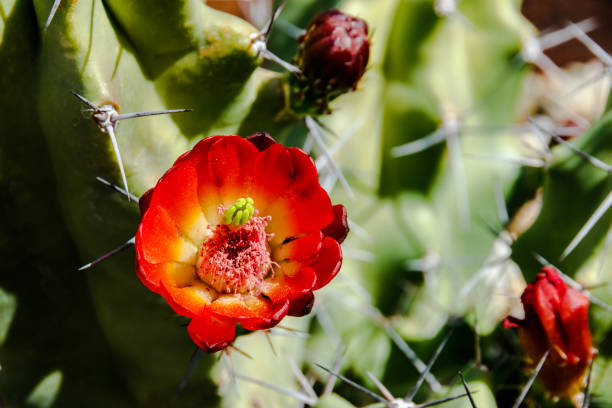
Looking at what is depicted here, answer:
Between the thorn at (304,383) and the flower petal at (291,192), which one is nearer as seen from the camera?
the flower petal at (291,192)

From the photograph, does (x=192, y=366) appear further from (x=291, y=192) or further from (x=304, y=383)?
(x=291, y=192)

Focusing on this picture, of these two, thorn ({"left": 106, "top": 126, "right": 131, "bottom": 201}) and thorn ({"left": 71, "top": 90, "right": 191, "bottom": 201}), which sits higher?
thorn ({"left": 71, "top": 90, "right": 191, "bottom": 201})

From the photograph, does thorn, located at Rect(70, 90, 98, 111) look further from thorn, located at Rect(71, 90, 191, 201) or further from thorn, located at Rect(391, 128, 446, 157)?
thorn, located at Rect(391, 128, 446, 157)

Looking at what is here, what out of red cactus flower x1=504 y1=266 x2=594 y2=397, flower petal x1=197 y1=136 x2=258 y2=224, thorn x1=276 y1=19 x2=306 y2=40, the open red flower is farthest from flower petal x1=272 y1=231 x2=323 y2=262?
thorn x1=276 y1=19 x2=306 y2=40

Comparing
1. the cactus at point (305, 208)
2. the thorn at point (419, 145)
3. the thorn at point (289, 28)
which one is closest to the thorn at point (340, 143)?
the cactus at point (305, 208)

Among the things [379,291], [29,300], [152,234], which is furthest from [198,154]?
[379,291]

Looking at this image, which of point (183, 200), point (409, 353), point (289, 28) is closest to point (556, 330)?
point (409, 353)

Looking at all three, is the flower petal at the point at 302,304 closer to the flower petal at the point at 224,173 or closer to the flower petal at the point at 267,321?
the flower petal at the point at 267,321
